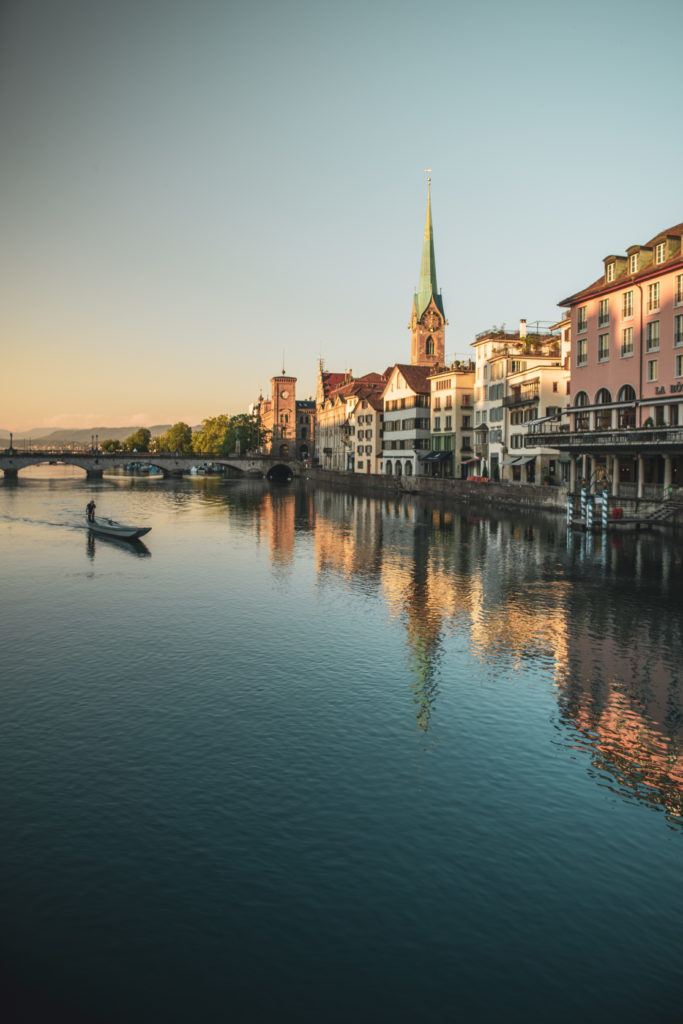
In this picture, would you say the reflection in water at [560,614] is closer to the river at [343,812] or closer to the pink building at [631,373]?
the river at [343,812]

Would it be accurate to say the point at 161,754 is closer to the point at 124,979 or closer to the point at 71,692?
the point at 71,692

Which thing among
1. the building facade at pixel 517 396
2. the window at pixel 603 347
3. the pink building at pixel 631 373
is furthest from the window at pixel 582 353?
the building facade at pixel 517 396

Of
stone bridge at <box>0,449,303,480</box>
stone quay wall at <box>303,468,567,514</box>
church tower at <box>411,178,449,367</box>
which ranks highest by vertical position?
church tower at <box>411,178,449,367</box>

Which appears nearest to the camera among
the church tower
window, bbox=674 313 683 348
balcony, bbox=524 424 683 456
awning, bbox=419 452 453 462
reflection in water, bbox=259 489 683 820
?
reflection in water, bbox=259 489 683 820

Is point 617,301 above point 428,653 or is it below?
above

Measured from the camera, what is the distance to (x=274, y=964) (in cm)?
1162

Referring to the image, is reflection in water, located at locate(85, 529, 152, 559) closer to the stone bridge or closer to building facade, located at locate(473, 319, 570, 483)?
building facade, located at locate(473, 319, 570, 483)

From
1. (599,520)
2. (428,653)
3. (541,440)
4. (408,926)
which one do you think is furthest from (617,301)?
(408,926)

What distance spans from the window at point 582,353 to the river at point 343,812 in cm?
4457

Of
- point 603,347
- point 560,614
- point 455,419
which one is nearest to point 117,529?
point 560,614

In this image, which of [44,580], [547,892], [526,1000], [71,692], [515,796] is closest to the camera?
[526,1000]

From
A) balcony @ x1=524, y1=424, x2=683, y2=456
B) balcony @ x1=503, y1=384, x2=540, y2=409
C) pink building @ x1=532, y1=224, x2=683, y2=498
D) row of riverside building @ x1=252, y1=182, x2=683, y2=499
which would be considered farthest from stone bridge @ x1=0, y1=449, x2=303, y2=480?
balcony @ x1=524, y1=424, x2=683, y2=456

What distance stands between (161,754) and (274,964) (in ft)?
26.3

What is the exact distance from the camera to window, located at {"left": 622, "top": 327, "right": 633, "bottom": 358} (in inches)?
2660
